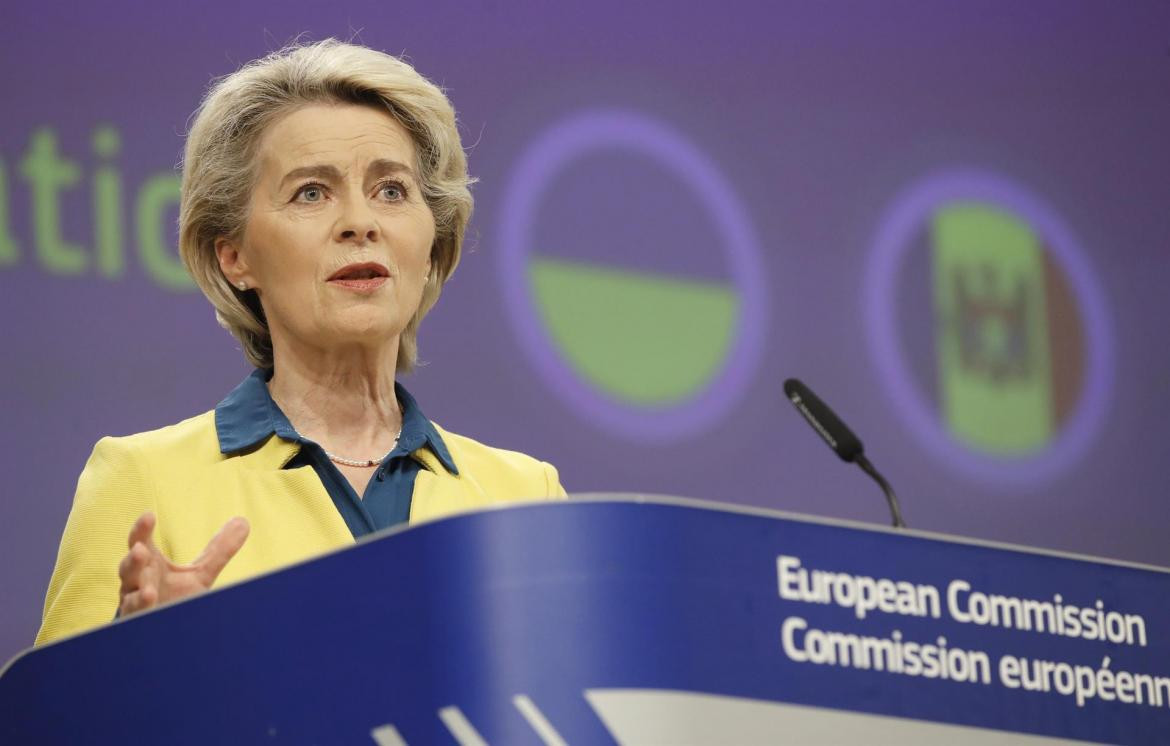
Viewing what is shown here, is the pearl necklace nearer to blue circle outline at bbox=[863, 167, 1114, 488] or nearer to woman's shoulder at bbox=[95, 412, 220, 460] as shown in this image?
woman's shoulder at bbox=[95, 412, 220, 460]

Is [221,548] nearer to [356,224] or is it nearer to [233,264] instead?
[356,224]

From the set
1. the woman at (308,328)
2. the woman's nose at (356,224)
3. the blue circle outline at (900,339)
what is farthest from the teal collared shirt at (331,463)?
the blue circle outline at (900,339)

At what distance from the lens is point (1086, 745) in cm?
161

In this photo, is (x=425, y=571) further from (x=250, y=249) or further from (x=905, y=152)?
(x=905, y=152)

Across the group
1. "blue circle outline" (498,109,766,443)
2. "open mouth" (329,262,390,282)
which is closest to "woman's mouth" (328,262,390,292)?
"open mouth" (329,262,390,282)

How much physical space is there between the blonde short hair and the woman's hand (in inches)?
28.6

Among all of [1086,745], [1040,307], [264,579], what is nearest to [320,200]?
[264,579]

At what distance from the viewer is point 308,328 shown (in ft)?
7.74

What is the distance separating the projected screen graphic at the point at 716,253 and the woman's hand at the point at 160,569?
4.87ft

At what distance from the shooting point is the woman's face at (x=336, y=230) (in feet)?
7.70

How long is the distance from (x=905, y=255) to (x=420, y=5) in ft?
4.04

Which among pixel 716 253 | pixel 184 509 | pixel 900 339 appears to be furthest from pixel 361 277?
pixel 900 339

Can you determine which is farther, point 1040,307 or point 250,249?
point 1040,307

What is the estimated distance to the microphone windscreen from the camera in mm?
2018
